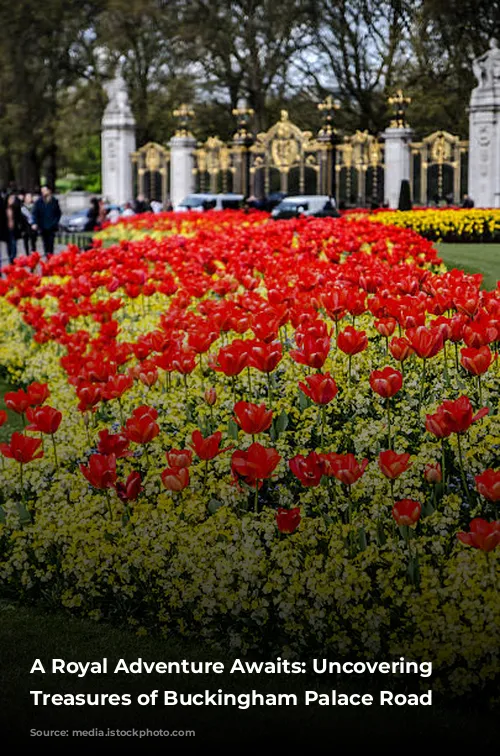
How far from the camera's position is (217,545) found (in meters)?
5.33

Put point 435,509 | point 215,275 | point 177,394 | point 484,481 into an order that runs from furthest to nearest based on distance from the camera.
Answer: point 215,275 → point 177,394 → point 435,509 → point 484,481

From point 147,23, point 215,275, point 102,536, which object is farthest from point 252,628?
point 147,23

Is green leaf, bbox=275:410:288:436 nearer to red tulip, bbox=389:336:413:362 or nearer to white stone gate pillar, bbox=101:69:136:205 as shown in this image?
red tulip, bbox=389:336:413:362

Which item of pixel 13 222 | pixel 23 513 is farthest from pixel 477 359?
pixel 13 222

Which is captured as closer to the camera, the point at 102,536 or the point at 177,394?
the point at 102,536

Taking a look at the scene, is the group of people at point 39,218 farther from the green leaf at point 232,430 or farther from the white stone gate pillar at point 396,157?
the white stone gate pillar at point 396,157

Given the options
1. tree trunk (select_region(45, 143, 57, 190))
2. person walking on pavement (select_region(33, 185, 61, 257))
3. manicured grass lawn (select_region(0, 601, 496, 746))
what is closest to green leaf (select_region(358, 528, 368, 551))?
manicured grass lawn (select_region(0, 601, 496, 746))

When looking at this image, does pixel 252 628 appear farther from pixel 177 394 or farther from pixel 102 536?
pixel 177 394

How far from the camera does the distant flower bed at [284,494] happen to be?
16.1 feet

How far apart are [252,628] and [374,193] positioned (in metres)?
37.5

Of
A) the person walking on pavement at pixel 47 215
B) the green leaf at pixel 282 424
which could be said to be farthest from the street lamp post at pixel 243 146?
the green leaf at pixel 282 424

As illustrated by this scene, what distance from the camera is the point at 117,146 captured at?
47.7 m

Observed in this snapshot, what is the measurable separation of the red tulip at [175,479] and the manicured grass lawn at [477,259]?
1235 centimetres

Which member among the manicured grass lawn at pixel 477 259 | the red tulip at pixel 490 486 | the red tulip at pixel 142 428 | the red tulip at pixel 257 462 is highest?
the manicured grass lawn at pixel 477 259
